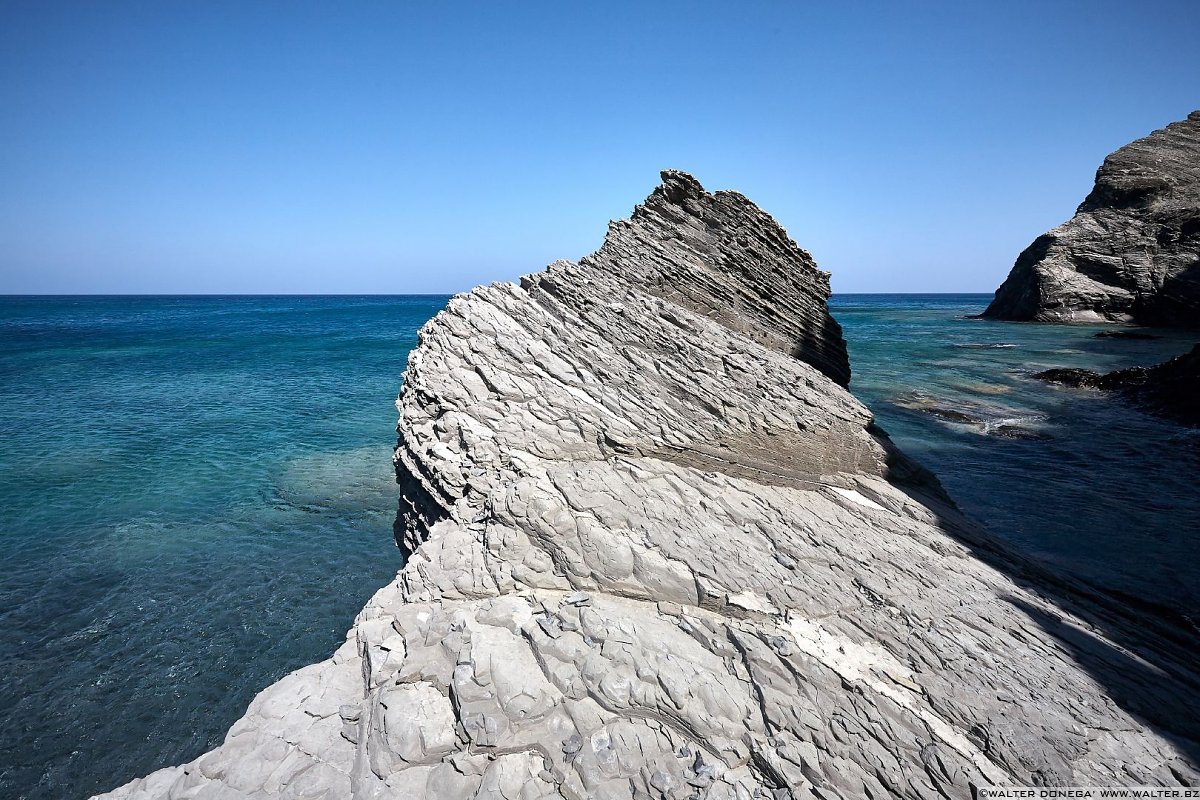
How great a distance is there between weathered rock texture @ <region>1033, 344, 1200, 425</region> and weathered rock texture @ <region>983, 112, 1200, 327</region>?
3680 centimetres

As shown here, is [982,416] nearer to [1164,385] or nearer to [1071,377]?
[1164,385]

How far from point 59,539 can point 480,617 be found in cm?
1428

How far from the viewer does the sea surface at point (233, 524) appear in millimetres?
8898

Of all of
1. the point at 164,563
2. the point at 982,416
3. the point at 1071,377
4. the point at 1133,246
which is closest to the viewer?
the point at 164,563

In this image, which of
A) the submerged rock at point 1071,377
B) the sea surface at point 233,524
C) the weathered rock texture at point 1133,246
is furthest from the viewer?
the weathered rock texture at point 1133,246

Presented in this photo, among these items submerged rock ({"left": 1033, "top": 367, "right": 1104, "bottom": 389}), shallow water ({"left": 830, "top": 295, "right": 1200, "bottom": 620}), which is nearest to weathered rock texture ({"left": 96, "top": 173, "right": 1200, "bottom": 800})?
shallow water ({"left": 830, "top": 295, "right": 1200, "bottom": 620})

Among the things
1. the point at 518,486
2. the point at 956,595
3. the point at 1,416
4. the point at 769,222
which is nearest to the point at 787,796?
the point at 956,595

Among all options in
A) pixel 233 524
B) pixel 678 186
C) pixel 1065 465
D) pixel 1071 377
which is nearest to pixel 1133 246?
pixel 1071 377

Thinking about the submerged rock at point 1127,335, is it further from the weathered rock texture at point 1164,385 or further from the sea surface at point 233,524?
the weathered rock texture at point 1164,385

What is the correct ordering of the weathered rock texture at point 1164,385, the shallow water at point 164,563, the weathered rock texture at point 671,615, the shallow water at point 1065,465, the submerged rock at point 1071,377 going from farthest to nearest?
the submerged rock at point 1071,377 → the weathered rock texture at point 1164,385 → the shallow water at point 1065,465 → the shallow water at point 164,563 → the weathered rock texture at point 671,615

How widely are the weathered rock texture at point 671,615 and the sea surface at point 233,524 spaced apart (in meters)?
3.42

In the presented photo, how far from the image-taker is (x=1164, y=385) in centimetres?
2197

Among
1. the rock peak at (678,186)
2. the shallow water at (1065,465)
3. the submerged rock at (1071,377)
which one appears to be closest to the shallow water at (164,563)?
the rock peak at (678,186)

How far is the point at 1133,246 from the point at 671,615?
71274mm
